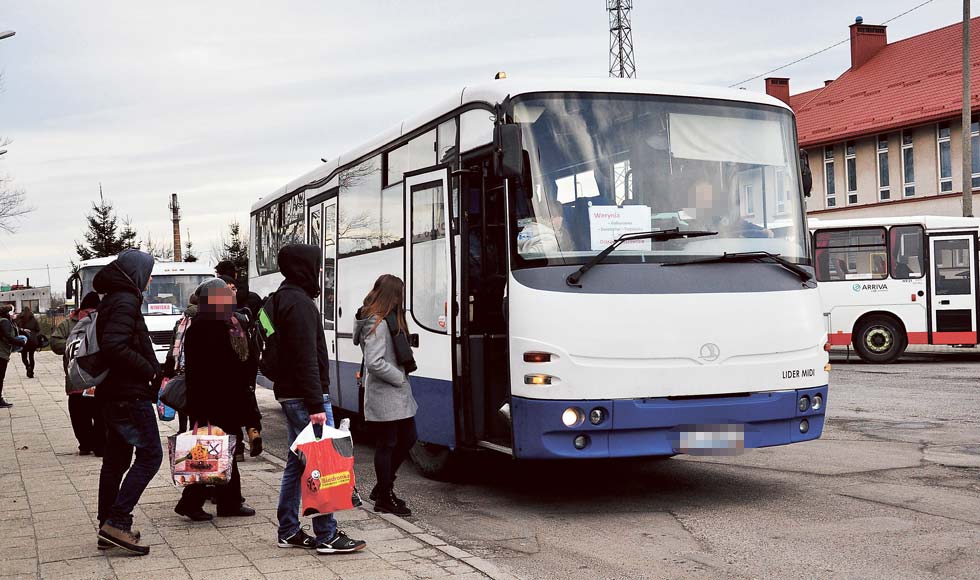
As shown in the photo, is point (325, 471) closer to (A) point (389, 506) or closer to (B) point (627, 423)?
(A) point (389, 506)

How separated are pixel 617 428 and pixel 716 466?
288 cm

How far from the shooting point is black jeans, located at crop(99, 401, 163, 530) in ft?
21.8

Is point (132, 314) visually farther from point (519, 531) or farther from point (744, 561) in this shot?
point (744, 561)

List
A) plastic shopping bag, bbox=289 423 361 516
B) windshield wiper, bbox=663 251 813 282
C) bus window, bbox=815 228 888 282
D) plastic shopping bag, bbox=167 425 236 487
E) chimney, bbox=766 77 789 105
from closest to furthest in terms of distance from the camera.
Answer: plastic shopping bag, bbox=289 423 361 516 → plastic shopping bag, bbox=167 425 236 487 → windshield wiper, bbox=663 251 813 282 → bus window, bbox=815 228 888 282 → chimney, bbox=766 77 789 105

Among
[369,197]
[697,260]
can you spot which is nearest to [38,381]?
[369,197]

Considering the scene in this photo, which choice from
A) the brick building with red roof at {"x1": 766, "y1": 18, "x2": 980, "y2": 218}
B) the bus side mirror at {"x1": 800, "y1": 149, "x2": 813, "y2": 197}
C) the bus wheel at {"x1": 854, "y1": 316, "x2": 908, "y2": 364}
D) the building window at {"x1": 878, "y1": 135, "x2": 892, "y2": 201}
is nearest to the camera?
the bus side mirror at {"x1": 800, "y1": 149, "x2": 813, "y2": 197}

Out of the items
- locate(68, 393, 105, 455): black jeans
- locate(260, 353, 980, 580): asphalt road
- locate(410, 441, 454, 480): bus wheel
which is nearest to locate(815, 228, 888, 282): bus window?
locate(260, 353, 980, 580): asphalt road

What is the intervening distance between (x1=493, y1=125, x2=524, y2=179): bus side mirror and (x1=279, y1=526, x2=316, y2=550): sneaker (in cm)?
271

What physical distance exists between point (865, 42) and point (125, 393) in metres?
47.6

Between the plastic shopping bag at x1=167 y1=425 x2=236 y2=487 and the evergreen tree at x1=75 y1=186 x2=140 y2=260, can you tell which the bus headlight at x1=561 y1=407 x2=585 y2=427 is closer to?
the plastic shopping bag at x1=167 y1=425 x2=236 y2=487

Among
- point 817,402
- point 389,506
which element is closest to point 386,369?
point 389,506

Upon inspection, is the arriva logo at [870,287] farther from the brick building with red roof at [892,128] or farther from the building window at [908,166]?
the building window at [908,166]

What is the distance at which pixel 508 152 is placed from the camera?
7.60m

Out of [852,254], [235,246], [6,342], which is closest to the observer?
[6,342]
